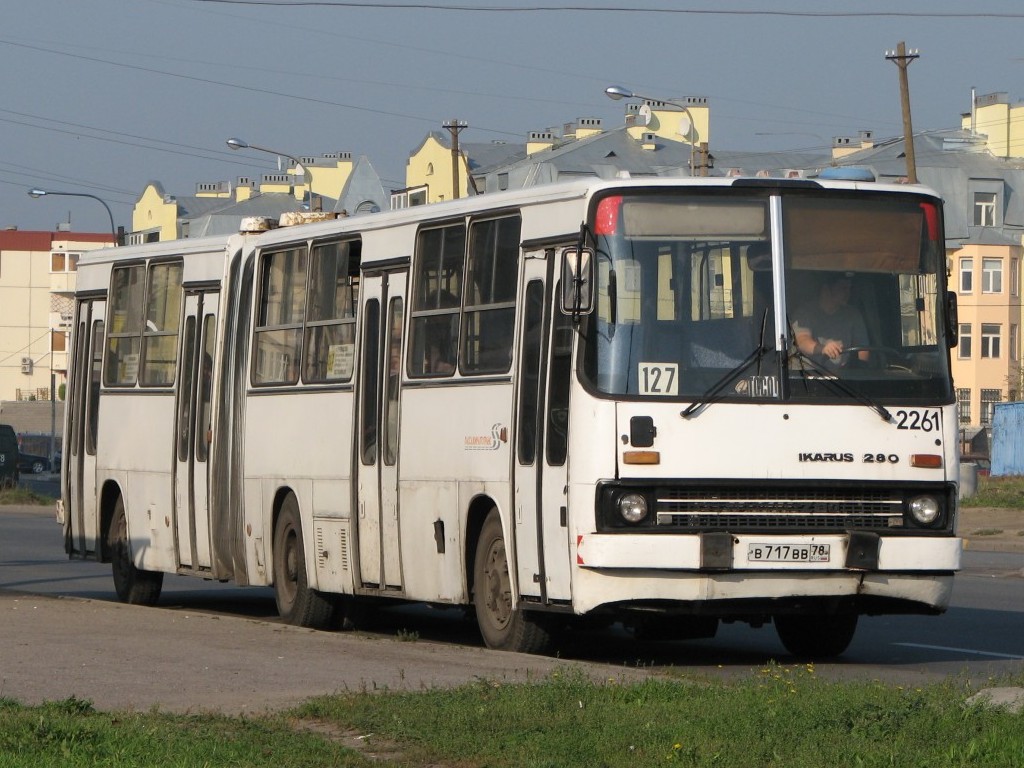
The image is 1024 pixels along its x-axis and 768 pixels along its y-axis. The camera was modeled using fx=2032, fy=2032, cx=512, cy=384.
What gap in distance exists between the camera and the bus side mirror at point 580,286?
38.9ft

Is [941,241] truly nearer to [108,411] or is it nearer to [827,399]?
[827,399]

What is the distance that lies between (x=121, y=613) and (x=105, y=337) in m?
5.10

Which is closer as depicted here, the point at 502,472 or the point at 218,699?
the point at 218,699

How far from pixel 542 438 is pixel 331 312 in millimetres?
3931

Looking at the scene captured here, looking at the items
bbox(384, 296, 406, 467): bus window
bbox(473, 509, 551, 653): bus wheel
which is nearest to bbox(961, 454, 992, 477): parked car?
bbox(384, 296, 406, 467): bus window

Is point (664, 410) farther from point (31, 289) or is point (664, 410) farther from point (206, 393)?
point (31, 289)

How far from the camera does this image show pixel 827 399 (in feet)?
40.2

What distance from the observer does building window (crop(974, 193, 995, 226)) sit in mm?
87375

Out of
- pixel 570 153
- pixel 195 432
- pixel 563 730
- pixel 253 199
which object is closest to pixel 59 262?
pixel 253 199

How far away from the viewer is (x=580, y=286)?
11.9 metres

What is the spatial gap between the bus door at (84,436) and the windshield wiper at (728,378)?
938 centimetres

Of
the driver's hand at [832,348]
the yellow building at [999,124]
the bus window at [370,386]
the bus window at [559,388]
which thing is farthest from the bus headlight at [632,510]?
the yellow building at [999,124]

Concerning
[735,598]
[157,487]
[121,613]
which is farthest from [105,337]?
[735,598]

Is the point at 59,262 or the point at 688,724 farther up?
the point at 59,262
